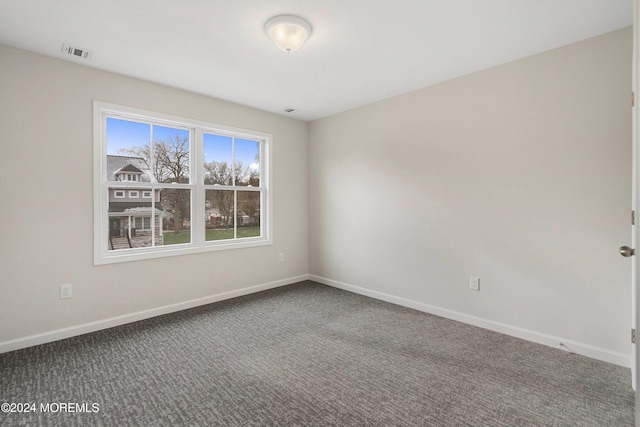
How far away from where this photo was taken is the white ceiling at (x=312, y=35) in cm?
204

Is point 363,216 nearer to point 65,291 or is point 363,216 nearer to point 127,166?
point 127,166

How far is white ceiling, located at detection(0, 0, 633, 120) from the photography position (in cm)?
204

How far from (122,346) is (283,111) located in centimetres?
331

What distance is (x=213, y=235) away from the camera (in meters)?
3.92

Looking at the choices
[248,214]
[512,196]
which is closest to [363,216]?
[248,214]

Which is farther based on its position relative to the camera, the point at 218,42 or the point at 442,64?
the point at 442,64

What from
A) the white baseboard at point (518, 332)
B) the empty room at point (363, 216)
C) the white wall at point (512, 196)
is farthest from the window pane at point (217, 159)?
the white baseboard at point (518, 332)

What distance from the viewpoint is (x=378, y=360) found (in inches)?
94.2

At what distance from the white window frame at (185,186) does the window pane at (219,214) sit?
0.09 meters

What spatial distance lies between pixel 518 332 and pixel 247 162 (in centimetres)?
370

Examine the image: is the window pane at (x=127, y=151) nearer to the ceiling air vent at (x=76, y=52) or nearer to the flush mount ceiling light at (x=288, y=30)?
the ceiling air vent at (x=76, y=52)

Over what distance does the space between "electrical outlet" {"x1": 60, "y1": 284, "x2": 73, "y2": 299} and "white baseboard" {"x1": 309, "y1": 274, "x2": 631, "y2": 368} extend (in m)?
3.17

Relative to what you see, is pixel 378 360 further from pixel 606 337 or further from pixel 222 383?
pixel 606 337

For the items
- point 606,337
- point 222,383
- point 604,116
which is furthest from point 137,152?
point 606,337
